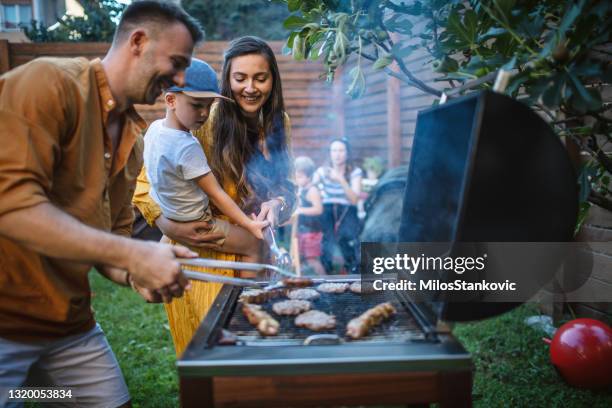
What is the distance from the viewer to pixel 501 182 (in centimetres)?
191

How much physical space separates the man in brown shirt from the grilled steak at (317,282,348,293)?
0.88 m

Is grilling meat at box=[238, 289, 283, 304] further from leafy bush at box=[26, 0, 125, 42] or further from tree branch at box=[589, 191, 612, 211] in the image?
leafy bush at box=[26, 0, 125, 42]

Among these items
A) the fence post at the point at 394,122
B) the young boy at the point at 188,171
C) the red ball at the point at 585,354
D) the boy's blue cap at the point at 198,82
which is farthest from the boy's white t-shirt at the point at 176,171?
the fence post at the point at 394,122

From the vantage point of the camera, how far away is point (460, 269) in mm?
2041

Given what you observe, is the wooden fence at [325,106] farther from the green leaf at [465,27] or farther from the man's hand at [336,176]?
the green leaf at [465,27]

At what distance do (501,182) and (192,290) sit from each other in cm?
189

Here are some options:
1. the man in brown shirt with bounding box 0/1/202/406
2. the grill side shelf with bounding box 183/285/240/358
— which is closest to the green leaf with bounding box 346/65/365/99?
the man in brown shirt with bounding box 0/1/202/406

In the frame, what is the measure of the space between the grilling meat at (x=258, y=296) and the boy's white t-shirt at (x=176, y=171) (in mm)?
704

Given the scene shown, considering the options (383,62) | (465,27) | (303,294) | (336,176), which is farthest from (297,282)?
(336,176)

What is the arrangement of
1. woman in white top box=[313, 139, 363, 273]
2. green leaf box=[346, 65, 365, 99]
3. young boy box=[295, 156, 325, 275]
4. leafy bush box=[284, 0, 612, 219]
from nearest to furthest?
leafy bush box=[284, 0, 612, 219] → green leaf box=[346, 65, 365, 99] → young boy box=[295, 156, 325, 275] → woman in white top box=[313, 139, 363, 273]

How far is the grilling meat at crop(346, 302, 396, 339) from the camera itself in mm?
1953

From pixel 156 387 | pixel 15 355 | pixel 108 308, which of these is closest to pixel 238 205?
pixel 15 355

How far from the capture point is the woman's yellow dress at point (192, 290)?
3.05m

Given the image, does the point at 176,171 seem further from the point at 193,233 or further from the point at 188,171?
the point at 193,233
